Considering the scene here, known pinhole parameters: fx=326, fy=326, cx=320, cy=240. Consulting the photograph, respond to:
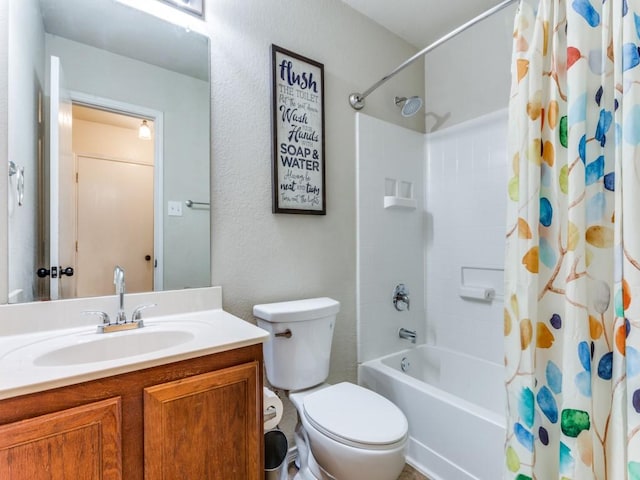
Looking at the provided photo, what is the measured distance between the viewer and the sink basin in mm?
949

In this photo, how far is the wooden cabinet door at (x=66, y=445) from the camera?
0.68 meters

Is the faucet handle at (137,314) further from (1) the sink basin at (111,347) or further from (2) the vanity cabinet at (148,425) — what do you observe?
(2) the vanity cabinet at (148,425)

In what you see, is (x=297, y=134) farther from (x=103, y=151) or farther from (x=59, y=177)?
(x=59, y=177)

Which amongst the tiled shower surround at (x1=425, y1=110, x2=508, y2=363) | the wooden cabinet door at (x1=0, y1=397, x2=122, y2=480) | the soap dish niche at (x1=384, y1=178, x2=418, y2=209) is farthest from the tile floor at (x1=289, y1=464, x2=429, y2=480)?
the soap dish niche at (x1=384, y1=178, x2=418, y2=209)

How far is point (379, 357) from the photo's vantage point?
1991 mm

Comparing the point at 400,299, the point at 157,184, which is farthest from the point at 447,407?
the point at 157,184

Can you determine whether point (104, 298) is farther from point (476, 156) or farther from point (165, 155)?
point (476, 156)

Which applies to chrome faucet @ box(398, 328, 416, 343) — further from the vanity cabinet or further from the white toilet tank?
the vanity cabinet

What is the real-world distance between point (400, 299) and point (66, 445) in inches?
68.8

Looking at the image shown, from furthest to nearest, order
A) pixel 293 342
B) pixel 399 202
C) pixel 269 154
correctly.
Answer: pixel 399 202
pixel 269 154
pixel 293 342

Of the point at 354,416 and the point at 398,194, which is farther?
the point at 398,194

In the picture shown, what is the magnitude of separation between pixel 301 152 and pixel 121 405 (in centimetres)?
129

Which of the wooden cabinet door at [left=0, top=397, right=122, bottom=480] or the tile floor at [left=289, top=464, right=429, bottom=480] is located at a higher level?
the wooden cabinet door at [left=0, top=397, right=122, bottom=480]

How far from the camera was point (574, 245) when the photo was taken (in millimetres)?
878
